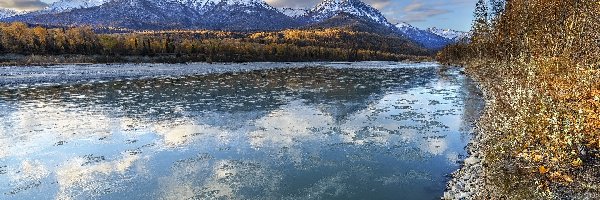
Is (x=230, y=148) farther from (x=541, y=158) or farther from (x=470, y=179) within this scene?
(x=541, y=158)

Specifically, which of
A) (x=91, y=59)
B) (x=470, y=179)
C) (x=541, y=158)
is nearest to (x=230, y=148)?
(x=470, y=179)

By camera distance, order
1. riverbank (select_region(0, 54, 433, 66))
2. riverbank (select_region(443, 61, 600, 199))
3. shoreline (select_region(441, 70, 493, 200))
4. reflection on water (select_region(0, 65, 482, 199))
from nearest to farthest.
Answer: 1. riverbank (select_region(443, 61, 600, 199))
2. shoreline (select_region(441, 70, 493, 200))
3. reflection on water (select_region(0, 65, 482, 199))
4. riverbank (select_region(0, 54, 433, 66))

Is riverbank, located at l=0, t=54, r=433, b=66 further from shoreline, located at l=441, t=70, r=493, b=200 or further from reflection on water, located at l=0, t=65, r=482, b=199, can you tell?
shoreline, located at l=441, t=70, r=493, b=200

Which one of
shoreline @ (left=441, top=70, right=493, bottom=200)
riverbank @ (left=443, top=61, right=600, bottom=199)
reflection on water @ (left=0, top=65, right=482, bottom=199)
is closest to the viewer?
riverbank @ (left=443, top=61, right=600, bottom=199)

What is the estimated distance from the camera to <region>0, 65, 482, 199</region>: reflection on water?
49.1 feet

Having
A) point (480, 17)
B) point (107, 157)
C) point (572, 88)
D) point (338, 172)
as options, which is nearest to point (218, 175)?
point (338, 172)

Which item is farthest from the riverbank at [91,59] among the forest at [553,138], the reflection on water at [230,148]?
the forest at [553,138]

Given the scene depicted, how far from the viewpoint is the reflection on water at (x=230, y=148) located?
15.0 meters

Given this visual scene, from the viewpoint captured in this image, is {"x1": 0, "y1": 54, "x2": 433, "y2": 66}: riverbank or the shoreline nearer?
the shoreline

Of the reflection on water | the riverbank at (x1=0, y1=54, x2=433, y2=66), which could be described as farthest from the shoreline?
the riverbank at (x1=0, y1=54, x2=433, y2=66)

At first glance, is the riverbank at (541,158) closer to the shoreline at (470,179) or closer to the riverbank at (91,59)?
the shoreline at (470,179)

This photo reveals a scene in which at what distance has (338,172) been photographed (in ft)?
55.5

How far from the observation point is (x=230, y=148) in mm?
20844

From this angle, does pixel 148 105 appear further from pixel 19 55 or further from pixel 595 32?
pixel 19 55
